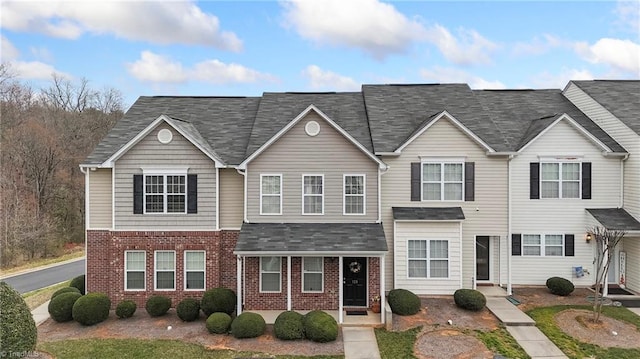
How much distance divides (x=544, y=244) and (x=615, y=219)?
3029mm

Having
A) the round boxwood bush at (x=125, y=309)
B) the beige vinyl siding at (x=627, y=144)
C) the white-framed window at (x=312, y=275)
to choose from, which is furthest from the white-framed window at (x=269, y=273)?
the beige vinyl siding at (x=627, y=144)

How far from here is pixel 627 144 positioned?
58.6 ft

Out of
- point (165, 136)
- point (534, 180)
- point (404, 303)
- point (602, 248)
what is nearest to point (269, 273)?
point (404, 303)

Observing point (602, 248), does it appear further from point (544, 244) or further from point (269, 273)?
point (269, 273)

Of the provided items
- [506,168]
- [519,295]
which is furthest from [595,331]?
[506,168]

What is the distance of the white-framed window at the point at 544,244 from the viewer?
18.2 metres

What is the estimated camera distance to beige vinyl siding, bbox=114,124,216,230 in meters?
16.2

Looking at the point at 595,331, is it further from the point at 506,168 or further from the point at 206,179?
the point at 206,179

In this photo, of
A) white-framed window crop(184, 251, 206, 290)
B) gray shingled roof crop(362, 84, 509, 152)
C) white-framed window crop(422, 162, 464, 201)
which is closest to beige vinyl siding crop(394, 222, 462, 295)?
white-framed window crop(422, 162, 464, 201)

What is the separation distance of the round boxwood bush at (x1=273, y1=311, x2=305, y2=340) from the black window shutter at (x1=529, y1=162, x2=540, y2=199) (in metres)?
12.1

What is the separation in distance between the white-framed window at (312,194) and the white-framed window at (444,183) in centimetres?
473

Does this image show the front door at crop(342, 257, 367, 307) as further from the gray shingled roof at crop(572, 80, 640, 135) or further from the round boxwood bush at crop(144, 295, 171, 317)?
the gray shingled roof at crop(572, 80, 640, 135)

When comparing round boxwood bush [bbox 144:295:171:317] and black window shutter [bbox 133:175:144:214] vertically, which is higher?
black window shutter [bbox 133:175:144:214]

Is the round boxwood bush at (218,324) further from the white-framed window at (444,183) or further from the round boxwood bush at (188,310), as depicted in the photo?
the white-framed window at (444,183)
